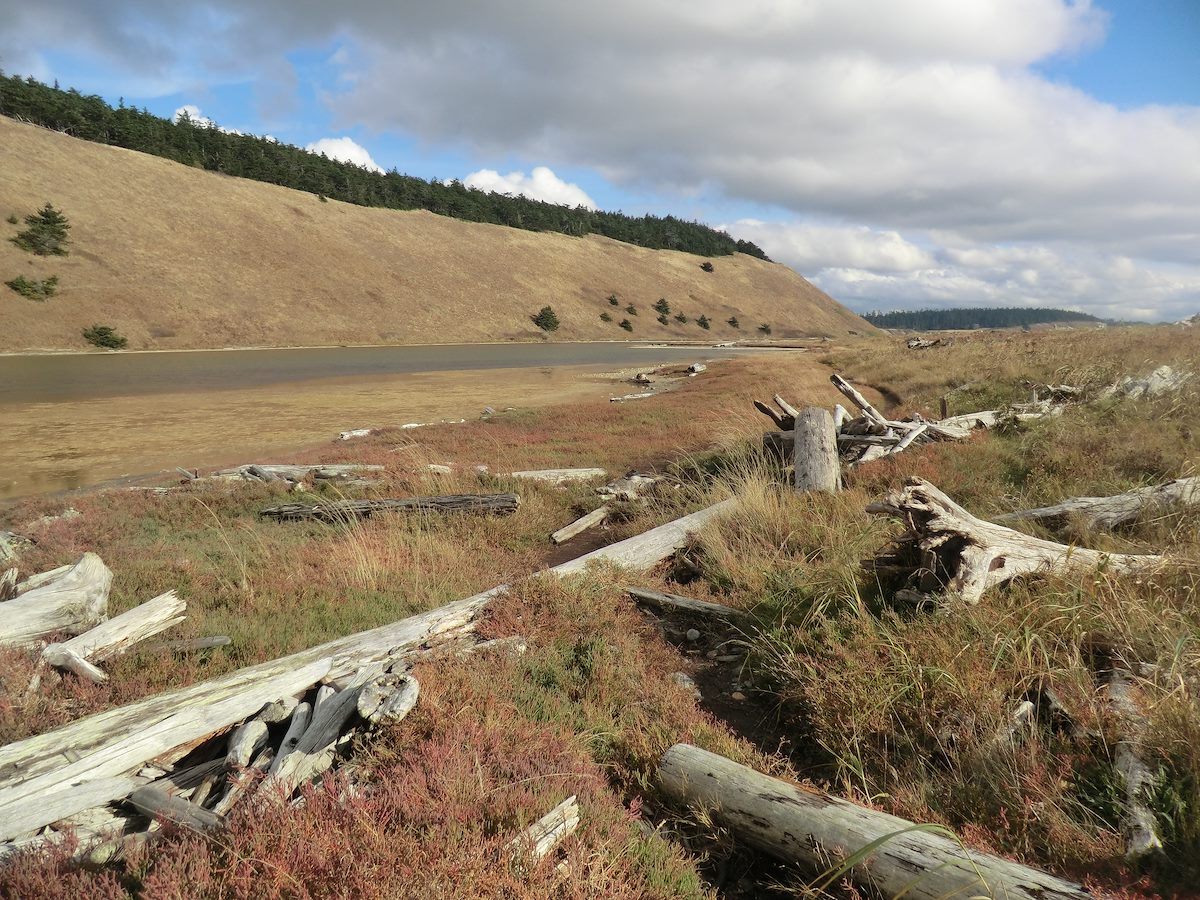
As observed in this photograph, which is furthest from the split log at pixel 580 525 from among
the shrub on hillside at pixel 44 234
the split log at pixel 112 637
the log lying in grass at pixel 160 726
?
the shrub on hillside at pixel 44 234

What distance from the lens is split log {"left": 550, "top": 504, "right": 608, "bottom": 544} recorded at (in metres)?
9.50

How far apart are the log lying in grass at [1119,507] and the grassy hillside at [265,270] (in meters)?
63.5

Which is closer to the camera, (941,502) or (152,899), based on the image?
(152,899)

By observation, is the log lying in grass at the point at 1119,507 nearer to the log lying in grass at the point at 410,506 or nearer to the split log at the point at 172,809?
→ the log lying in grass at the point at 410,506

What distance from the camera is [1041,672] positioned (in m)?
3.79

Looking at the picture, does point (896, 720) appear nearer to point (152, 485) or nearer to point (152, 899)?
point (152, 899)

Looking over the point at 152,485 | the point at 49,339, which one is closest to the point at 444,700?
the point at 152,485

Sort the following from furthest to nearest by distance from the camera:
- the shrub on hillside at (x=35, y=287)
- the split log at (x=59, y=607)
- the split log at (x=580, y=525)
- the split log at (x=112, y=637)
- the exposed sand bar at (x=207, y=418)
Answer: the shrub on hillside at (x=35, y=287)
the exposed sand bar at (x=207, y=418)
the split log at (x=580, y=525)
the split log at (x=59, y=607)
the split log at (x=112, y=637)

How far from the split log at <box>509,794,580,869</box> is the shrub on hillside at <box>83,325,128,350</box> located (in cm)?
6423

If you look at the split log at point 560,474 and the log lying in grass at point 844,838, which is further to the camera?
the split log at point 560,474

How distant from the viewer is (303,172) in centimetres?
10800

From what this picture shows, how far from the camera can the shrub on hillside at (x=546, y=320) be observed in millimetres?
95062

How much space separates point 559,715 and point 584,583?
230 centimetres

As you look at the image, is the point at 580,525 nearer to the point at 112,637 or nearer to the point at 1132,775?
the point at 112,637
